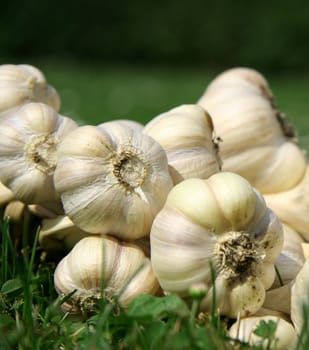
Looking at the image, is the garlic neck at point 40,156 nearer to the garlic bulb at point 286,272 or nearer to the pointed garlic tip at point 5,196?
the pointed garlic tip at point 5,196

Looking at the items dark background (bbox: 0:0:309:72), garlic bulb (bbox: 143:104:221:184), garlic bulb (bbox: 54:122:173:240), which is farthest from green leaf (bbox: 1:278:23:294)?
dark background (bbox: 0:0:309:72)

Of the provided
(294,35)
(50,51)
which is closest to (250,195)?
(294,35)

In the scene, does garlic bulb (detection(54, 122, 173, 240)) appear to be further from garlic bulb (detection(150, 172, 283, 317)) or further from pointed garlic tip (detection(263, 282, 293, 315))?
pointed garlic tip (detection(263, 282, 293, 315))

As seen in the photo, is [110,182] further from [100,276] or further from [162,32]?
[162,32]

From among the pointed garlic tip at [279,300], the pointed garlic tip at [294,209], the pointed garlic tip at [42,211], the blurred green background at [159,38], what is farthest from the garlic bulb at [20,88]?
the blurred green background at [159,38]

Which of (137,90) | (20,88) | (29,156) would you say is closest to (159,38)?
(137,90)

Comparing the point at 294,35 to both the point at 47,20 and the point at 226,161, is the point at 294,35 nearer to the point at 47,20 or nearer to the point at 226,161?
the point at 47,20
